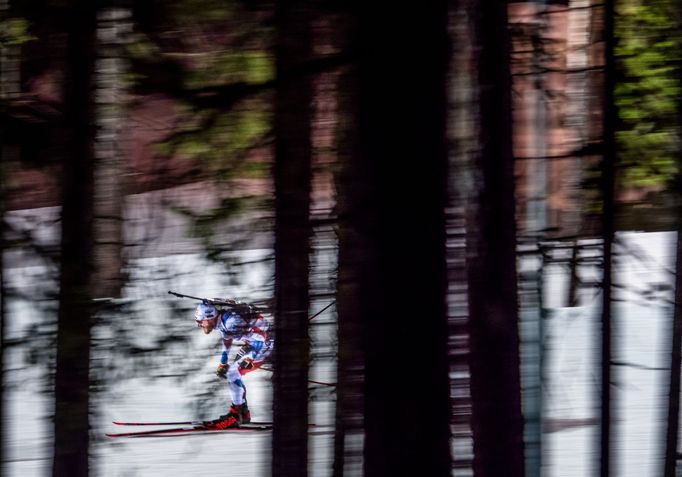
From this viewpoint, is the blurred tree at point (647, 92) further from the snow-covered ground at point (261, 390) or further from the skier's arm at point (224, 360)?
the skier's arm at point (224, 360)

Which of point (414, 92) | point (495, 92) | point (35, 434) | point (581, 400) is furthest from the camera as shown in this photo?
point (581, 400)

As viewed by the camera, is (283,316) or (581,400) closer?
(283,316)

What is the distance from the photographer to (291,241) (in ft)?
10.2

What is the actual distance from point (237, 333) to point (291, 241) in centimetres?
46

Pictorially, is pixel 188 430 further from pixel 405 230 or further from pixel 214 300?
pixel 405 230

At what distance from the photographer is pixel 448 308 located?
288 centimetres

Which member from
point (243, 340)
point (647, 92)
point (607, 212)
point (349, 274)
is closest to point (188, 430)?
point (243, 340)

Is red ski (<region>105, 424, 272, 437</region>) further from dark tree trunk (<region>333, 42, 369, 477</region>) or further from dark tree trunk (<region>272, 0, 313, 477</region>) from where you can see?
dark tree trunk (<region>333, 42, 369, 477</region>)

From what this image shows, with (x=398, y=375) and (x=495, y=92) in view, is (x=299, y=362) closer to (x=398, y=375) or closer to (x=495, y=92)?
(x=398, y=375)

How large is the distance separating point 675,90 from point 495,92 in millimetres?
909

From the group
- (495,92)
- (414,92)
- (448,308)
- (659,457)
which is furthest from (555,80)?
(659,457)

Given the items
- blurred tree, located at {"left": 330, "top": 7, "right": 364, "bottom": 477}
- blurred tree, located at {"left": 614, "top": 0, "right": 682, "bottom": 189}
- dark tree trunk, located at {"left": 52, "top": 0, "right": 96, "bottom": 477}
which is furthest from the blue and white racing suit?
blurred tree, located at {"left": 614, "top": 0, "right": 682, "bottom": 189}

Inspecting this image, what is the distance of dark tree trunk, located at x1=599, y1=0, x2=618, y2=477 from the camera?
3.40 m

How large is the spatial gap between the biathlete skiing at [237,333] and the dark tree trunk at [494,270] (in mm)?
812
